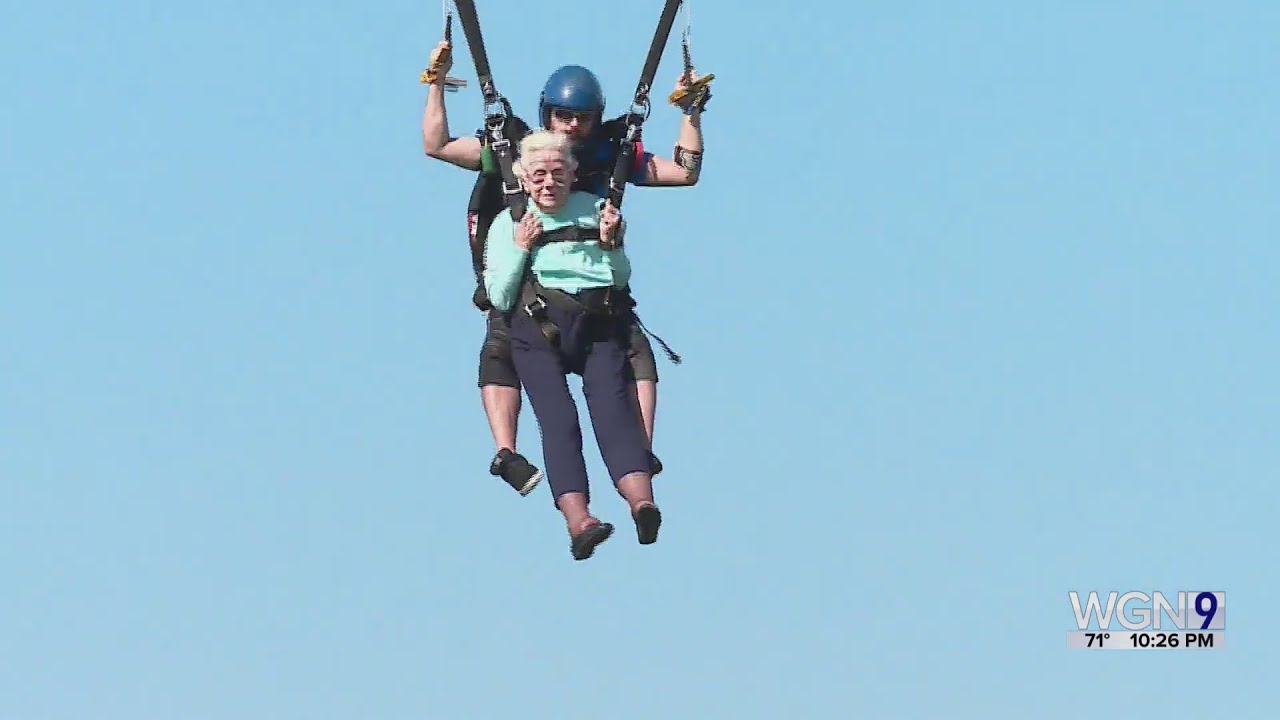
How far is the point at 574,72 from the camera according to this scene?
69.9ft

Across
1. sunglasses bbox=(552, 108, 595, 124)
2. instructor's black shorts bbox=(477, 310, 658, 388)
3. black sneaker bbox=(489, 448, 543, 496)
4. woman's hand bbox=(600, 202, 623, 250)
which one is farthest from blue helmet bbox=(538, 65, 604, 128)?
black sneaker bbox=(489, 448, 543, 496)

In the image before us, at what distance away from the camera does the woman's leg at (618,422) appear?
2069 centimetres

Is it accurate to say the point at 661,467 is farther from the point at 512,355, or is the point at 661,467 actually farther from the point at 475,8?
the point at 475,8

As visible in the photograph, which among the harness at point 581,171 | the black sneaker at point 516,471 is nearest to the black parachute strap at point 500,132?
the harness at point 581,171

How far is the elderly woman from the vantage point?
20.8 m

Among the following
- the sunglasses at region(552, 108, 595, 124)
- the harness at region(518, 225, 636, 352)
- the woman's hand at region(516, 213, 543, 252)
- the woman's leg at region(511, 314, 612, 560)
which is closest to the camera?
the woman's leg at region(511, 314, 612, 560)

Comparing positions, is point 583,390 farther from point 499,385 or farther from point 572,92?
point 572,92

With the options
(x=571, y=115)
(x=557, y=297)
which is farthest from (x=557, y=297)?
(x=571, y=115)

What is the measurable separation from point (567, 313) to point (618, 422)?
825mm

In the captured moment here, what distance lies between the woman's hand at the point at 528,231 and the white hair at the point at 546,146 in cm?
31

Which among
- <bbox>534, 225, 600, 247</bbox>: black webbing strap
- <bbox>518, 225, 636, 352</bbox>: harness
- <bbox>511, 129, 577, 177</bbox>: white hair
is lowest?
<bbox>518, 225, 636, 352</bbox>: harness

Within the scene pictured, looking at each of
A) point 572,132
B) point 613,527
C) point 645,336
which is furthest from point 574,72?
point 613,527

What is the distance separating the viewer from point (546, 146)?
821 inches

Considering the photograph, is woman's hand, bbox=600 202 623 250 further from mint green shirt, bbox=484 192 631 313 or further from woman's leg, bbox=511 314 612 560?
woman's leg, bbox=511 314 612 560
